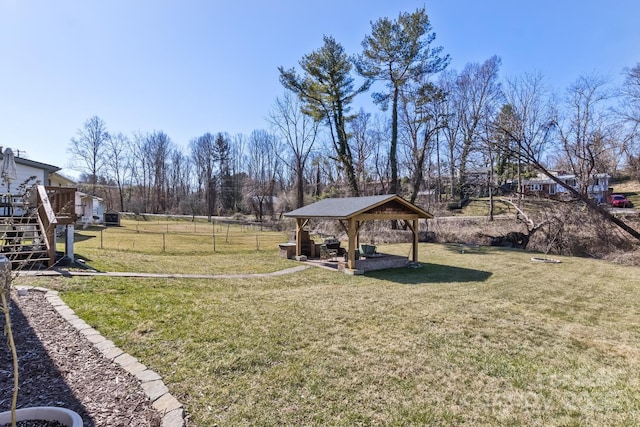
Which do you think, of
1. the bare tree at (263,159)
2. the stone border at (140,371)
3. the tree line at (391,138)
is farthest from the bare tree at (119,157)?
the stone border at (140,371)

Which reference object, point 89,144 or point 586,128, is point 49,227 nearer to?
point 586,128

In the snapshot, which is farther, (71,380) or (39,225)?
(39,225)

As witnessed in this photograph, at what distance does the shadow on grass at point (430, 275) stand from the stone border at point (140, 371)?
726cm

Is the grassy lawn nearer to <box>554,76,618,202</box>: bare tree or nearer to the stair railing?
the stair railing

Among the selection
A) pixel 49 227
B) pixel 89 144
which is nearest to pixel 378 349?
pixel 49 227

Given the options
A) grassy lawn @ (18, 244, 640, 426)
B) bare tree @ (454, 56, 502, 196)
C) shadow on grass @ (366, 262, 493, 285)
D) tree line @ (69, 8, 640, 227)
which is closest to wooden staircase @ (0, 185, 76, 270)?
grassy lawn @ (18, 244, 640, 426)

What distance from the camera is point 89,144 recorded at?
132ft

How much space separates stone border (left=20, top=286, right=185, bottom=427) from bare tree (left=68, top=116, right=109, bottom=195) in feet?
144

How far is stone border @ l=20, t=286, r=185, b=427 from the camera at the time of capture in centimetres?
279

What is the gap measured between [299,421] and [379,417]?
0.74m

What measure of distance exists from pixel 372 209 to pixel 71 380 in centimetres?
916

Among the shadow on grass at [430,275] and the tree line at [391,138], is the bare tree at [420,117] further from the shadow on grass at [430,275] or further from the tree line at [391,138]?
the shadow on grass at [430,275]

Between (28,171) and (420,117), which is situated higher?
(420,117)

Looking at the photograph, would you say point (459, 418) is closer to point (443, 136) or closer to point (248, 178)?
point (443, 136)
